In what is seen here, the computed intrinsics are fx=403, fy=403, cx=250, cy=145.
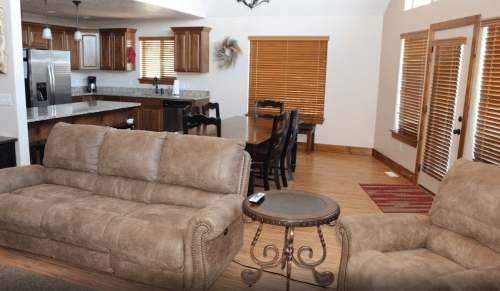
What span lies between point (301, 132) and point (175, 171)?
14.5 ft

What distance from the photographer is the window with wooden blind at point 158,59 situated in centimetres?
830

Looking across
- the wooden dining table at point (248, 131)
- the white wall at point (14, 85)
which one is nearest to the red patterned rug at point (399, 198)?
the wooden dining table at point (248, 131)

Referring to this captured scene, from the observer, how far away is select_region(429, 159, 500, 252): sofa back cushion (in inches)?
82.7

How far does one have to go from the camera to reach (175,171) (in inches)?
122

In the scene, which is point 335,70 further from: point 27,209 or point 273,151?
point 27,209

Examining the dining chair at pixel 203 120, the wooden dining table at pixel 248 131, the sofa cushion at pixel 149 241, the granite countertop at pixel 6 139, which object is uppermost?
the dining chair at pixel 203 120

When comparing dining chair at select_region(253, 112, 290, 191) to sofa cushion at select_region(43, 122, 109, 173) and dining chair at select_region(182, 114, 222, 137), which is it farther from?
sofa cushion at select_region(43, 122, 109, 173)

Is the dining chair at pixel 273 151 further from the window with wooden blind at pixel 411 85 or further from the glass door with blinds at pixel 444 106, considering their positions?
the window with wooden blind at pixel 411 85

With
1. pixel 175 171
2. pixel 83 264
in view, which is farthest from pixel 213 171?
pixel 83 264

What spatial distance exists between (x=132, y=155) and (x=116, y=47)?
19.2 ft

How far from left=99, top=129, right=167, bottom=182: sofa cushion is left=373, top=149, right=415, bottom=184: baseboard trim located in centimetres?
376

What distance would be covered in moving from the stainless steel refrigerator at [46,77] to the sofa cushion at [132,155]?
14.5 feet

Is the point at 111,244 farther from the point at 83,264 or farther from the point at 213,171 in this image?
the point at 213,171

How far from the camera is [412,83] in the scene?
5676 mm
